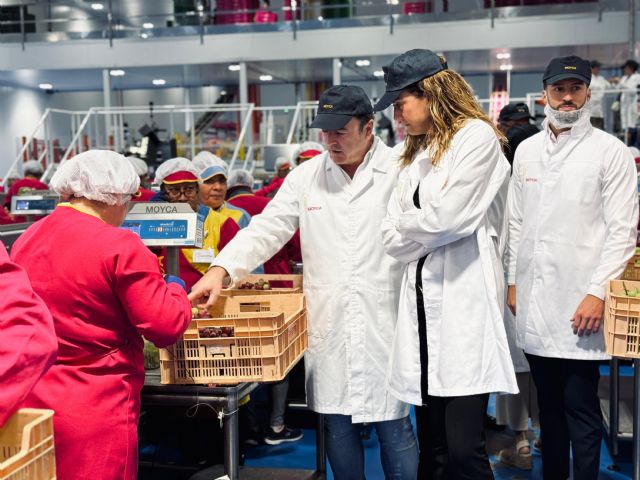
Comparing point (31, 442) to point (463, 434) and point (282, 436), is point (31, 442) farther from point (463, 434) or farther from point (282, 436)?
point (282, 436)

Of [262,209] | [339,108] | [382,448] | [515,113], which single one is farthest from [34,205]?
[382,448]

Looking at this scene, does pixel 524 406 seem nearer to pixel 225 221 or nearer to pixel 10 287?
pixel 225 221

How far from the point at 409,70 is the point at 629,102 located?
9.50m

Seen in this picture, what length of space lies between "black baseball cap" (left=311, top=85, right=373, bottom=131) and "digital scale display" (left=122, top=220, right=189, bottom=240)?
0.72 meters

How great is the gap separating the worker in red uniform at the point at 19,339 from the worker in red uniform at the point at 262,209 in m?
1.99

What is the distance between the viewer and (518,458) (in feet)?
12.3

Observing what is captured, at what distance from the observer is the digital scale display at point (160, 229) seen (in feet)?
9.43

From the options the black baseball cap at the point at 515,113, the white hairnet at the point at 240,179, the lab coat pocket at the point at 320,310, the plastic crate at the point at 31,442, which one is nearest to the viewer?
the plastic crate at the point at 31,442

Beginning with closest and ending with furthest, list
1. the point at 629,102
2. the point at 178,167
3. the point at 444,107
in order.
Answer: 1. the point at 444,107
2. the point at 178,167
3. the point at 629,102

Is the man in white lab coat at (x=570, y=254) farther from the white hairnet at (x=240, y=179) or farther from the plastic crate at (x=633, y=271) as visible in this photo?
the white hairnet at (x=240, y=179)

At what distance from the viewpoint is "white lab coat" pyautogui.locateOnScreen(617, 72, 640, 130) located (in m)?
10.2

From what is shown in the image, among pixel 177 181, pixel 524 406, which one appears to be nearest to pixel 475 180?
pixel 524 406

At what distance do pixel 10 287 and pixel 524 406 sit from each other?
2.97 m

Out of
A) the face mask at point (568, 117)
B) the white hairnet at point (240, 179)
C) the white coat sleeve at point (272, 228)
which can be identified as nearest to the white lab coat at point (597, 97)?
the white hairnet at point (240, 179)
